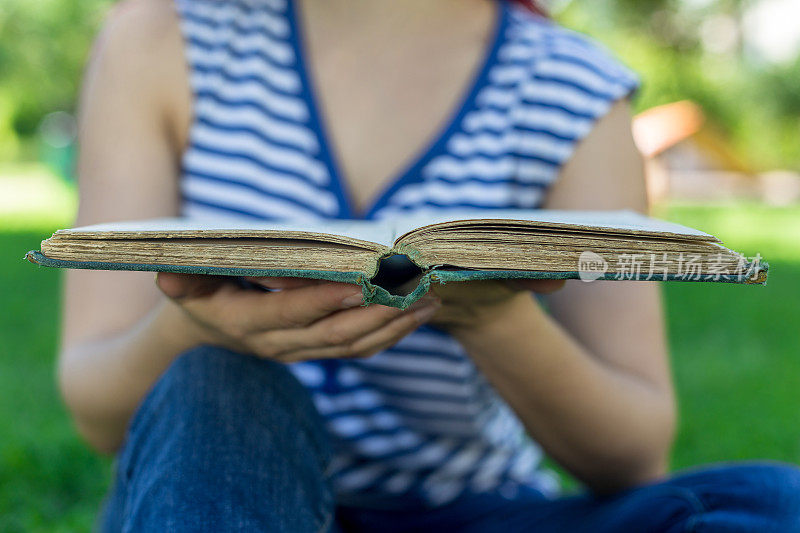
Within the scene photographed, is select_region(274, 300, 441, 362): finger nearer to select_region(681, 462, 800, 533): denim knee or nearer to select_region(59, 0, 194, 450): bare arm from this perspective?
select_region(59, 0, 194, 450): bare arm

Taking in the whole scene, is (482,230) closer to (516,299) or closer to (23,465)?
(516,299)

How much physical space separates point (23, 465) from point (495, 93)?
176 cm

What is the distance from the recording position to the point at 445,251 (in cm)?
69

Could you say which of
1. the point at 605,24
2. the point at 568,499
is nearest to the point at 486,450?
the point at 568,499

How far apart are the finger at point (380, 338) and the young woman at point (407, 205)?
3.5 inches

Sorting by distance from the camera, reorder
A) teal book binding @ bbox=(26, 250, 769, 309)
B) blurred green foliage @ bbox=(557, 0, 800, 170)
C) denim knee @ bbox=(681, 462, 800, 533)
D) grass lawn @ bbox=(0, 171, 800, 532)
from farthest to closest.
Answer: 1. blurred green foliage @ bbox=(557, 0, 800, 170)
2. grass lawn @ bbox=(0, 171, 800, 532)
3. denim knee @ bbox=(681, 462, 800, 533)
4. teal book binding @ bbox=(26, 250, 769, 309)

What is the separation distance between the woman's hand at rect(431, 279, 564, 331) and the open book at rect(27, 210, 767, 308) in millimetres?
63

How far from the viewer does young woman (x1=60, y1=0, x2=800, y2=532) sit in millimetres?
993

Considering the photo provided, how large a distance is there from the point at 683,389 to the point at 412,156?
2.35 metres

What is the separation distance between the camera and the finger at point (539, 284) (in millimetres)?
785

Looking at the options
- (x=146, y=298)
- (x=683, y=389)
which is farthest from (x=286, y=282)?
(x=683, y=389)

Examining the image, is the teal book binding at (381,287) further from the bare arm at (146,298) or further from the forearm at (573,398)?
the forearm at (573,398)

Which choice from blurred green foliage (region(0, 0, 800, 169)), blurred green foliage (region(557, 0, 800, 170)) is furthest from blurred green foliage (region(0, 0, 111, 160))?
blurred green foliage (region(557, 0, 800, 170))

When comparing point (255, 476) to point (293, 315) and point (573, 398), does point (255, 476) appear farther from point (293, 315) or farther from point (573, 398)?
point (573, 398)
